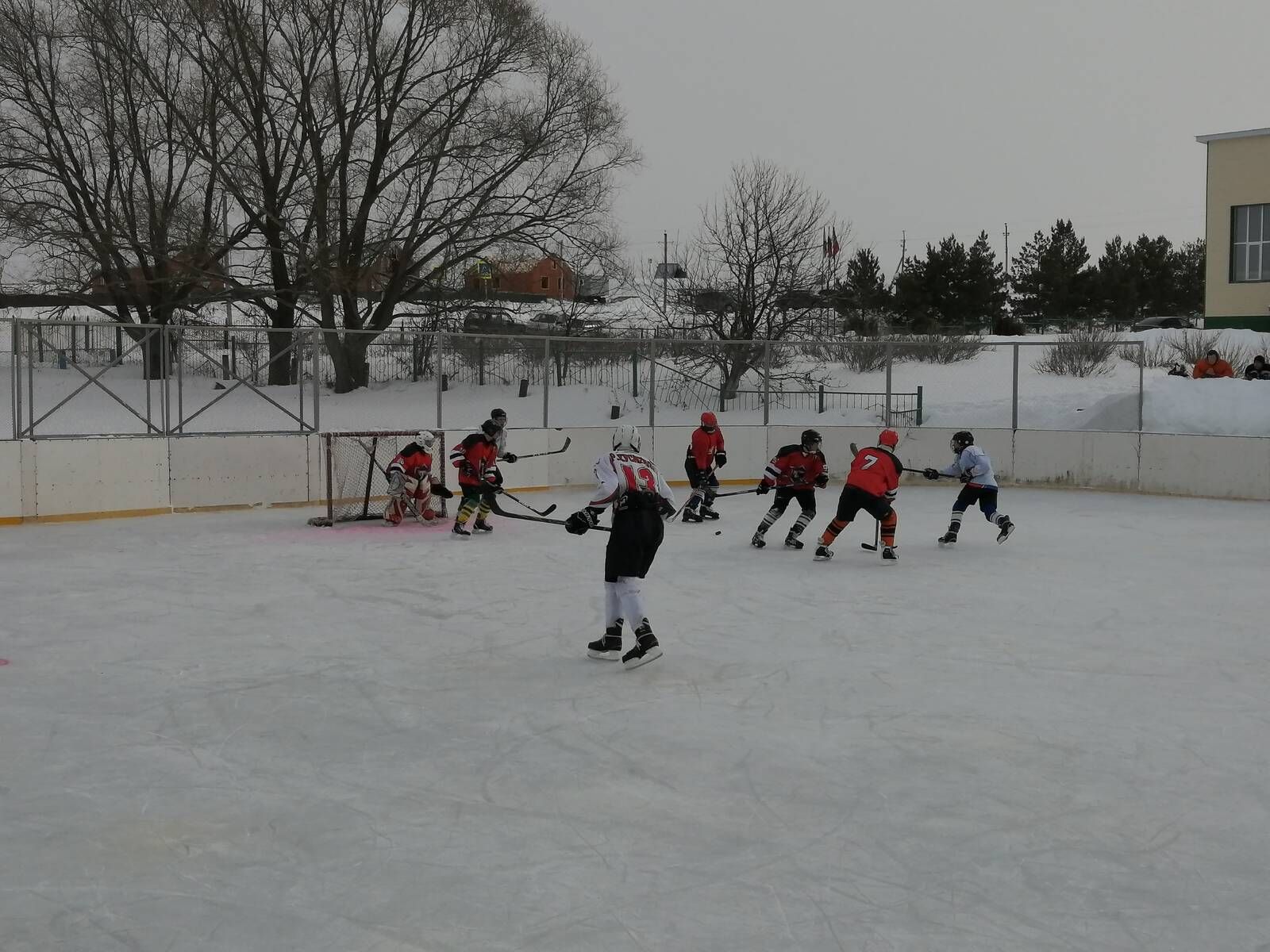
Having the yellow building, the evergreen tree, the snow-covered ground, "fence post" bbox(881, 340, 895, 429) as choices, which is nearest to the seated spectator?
the snow-covered ground

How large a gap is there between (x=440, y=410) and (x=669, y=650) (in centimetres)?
919

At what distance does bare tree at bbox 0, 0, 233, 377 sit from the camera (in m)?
25.8

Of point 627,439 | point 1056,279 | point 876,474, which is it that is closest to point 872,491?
point 876,474

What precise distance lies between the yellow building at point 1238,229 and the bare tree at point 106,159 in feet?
72.9

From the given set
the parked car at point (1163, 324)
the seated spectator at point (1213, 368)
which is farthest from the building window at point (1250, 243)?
the seated spectator at point (1213, 368)

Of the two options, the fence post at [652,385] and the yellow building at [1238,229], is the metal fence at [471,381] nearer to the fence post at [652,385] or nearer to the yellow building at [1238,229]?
the fence post at [652,385]

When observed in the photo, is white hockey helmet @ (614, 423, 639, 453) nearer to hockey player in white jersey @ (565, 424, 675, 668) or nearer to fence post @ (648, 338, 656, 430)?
hockey player in white jersey @ (565, 424, 675, 668)

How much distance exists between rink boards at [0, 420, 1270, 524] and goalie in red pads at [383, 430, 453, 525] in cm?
201

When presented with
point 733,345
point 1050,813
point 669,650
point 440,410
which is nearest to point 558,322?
point 733,345

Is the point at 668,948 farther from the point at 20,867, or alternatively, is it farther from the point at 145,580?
the point at 145,580

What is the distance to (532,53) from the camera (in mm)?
25812

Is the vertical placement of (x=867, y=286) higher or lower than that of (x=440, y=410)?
higher

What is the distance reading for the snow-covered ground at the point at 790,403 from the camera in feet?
44.5

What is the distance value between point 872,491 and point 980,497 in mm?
1712
